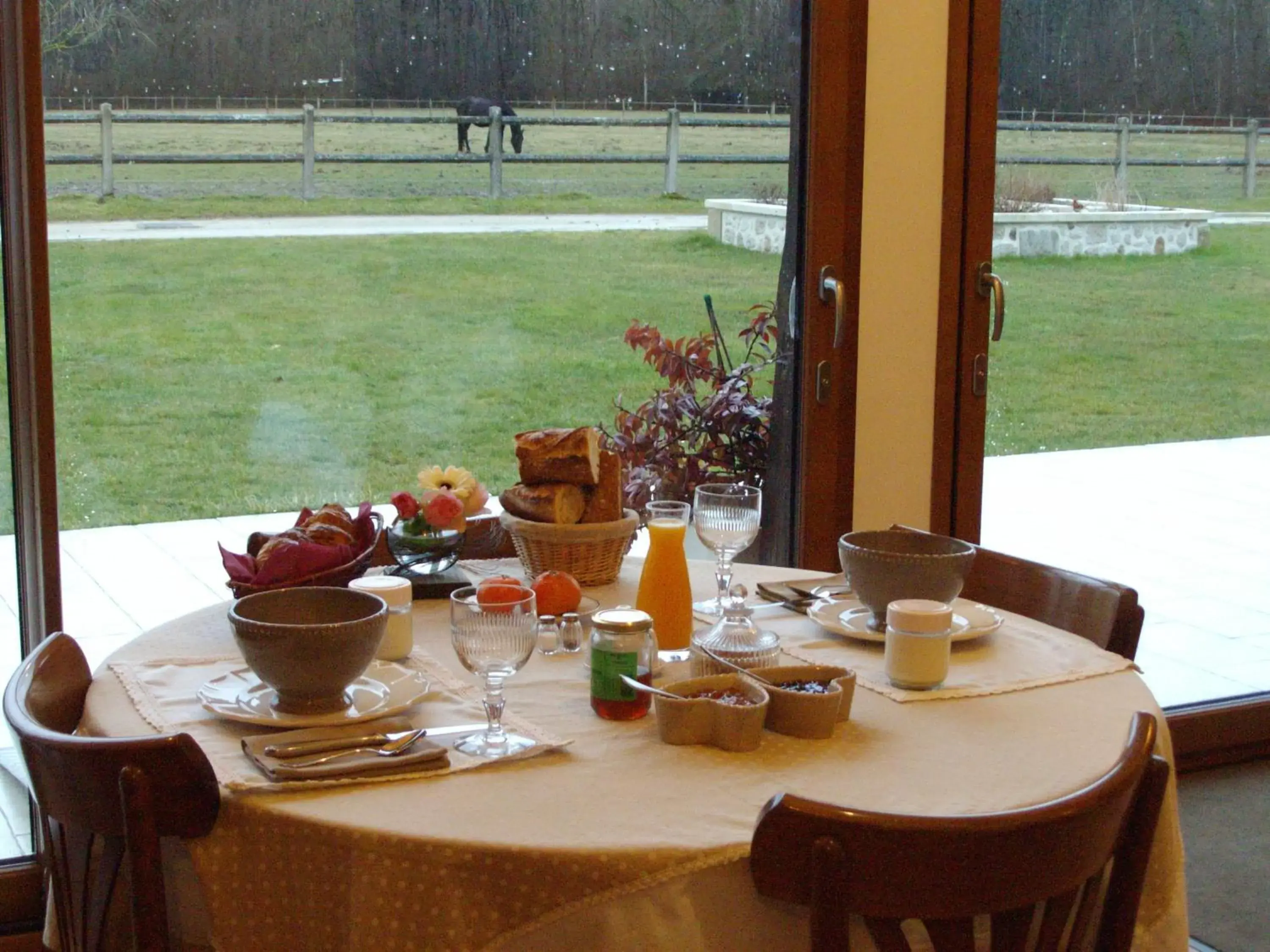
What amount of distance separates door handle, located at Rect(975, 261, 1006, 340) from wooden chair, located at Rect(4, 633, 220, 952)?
2272 millimetres

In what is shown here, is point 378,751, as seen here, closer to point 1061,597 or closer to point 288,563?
point 288,563

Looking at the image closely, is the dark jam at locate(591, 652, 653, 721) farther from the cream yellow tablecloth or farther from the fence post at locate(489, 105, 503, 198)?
the fence post at locate(489, 105, 503, 198)

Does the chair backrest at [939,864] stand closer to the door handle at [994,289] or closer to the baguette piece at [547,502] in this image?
the baguette piece at [547,502]

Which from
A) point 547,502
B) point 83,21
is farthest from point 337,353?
point 547,502

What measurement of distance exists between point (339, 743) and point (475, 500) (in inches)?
29.1

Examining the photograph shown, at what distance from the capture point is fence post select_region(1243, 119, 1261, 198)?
12.0 ft

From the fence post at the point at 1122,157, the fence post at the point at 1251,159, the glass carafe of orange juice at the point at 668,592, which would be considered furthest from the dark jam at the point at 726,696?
the fence post at the point at 1251,159

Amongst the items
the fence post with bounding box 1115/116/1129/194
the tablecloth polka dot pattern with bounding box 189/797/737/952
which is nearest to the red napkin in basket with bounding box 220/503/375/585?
the tablecloth polka dot pattern with bounding box 189/797/737/952

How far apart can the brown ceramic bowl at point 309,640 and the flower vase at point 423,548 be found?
0.44 m

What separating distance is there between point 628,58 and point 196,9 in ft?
2.99

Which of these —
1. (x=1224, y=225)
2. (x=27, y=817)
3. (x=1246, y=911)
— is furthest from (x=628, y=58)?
(x=1246, y=911)

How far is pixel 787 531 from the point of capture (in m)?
3.19

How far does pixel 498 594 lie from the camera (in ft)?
5.05

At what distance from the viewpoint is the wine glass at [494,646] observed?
1444mm
